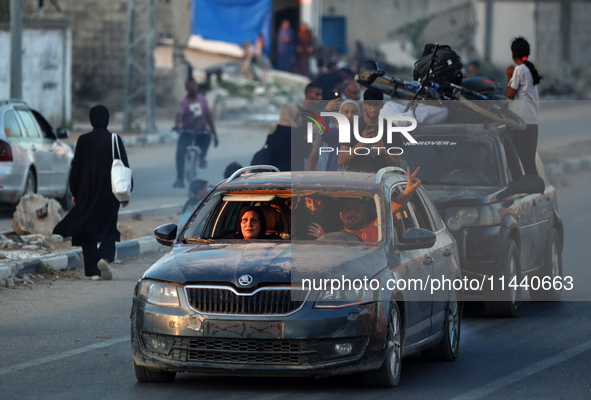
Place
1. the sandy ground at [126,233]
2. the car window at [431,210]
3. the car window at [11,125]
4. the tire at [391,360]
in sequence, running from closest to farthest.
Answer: the tire at [391,360] < the car window at [431,210] < the sandy ground at [126,233] < the car window at [11,125]

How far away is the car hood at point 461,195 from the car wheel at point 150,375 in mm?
3653

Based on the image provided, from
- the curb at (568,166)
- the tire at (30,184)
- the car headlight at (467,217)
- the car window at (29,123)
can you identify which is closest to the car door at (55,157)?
the car window at (29,123)

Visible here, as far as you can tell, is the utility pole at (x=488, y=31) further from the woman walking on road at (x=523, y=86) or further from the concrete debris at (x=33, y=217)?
the woman walking on road at (x=523, y=86)

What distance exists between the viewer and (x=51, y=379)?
24.9 feet

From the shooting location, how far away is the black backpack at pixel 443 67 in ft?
38.8

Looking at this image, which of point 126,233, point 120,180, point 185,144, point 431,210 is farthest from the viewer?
point 185,144

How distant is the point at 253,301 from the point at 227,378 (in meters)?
0.88

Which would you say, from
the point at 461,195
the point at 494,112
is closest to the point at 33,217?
the point at 494,112

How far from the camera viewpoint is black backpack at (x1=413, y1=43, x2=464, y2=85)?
11.8m

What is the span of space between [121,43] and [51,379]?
3016 cm

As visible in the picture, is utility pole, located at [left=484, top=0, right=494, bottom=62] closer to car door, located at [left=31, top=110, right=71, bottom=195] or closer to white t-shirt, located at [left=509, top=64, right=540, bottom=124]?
car door, located at [left=31, top=110, right=71, bottom=195]

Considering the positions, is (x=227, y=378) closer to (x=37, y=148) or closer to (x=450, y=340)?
(x=450, y=340)

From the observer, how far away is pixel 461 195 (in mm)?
10531

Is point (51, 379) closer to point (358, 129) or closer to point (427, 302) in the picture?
point (427, 302)
